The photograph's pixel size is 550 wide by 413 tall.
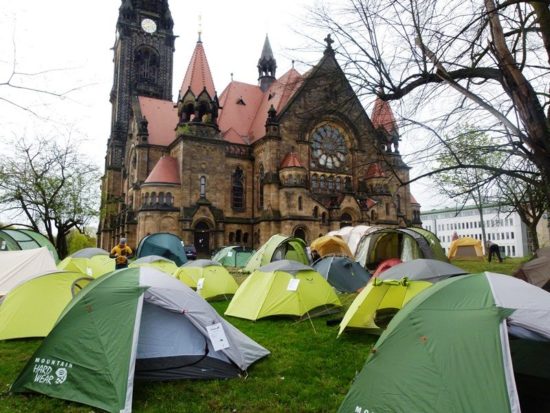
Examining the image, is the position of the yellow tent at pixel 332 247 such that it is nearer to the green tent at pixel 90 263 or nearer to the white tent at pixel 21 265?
the green tent at pixel 90 263

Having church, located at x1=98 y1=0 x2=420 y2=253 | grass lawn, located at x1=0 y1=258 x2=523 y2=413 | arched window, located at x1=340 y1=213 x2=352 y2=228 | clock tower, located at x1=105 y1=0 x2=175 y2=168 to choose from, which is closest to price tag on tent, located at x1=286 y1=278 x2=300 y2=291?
grass lawn, located at x1=0 y1=258 x2=523 y2=413

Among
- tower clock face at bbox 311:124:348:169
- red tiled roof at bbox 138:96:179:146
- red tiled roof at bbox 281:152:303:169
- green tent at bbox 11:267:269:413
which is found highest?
red tiled roof at bbox 138:96:179:146

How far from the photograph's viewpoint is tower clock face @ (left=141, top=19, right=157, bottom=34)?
44.9 m

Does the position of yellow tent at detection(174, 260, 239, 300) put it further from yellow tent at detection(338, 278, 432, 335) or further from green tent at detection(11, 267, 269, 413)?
green tent at detection(11, 267, 269, 413)

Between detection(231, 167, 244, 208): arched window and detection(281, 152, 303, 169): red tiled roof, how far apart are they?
4.08m

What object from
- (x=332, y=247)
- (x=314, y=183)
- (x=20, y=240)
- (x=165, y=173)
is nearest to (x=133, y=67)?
(x=165, y=173)

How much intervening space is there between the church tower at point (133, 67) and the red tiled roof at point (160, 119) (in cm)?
481

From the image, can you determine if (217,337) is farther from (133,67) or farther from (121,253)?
(133,67)

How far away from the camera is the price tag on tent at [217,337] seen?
538cm

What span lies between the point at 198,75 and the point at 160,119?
634cm

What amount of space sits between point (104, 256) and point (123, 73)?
31.6 metres

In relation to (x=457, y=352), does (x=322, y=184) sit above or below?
above

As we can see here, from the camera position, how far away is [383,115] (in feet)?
26.1

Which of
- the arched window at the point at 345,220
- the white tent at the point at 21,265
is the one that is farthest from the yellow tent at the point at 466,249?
the white tent at the point at 21,265
